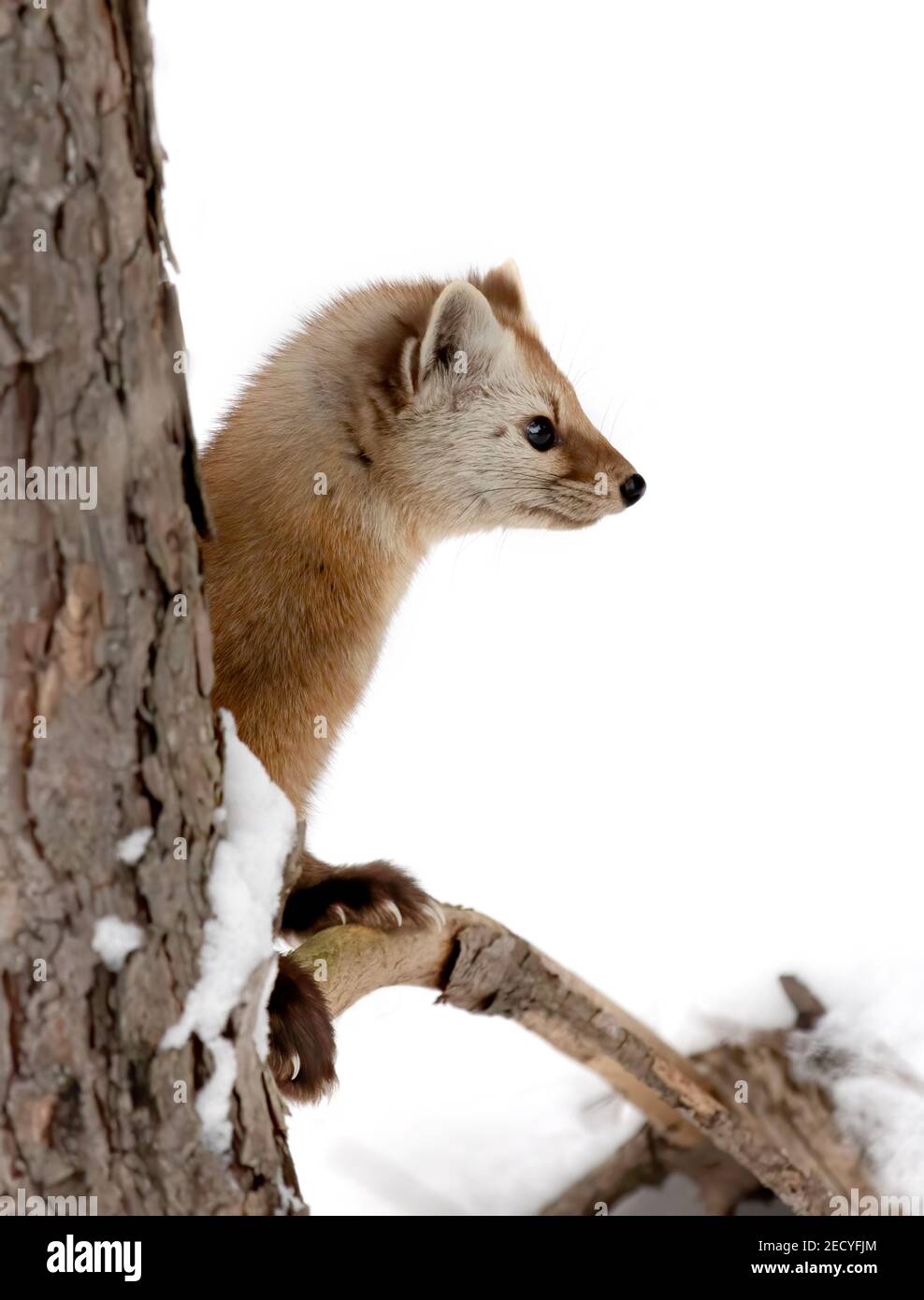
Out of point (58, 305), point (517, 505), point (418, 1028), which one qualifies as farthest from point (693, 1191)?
point (58, 305)

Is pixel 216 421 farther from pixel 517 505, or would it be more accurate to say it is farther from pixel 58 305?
pixel 58 305

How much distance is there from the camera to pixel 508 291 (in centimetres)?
332

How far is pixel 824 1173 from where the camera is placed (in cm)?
391

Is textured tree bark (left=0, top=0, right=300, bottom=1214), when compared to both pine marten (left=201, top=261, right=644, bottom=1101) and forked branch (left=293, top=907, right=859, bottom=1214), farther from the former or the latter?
forked branch (left=293, top=907, right=859, bottom=1214)

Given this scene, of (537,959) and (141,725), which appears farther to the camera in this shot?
(537,959)

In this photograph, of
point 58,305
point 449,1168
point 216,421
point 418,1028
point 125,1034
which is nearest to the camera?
point 58,305

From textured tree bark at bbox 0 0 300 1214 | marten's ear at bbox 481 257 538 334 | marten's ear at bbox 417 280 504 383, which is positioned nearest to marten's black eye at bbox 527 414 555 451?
marten's ear at bbox 417 280 504 383

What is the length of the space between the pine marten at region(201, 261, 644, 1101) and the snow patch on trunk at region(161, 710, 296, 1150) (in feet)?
1.94

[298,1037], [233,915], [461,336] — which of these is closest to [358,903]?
[298,1037]

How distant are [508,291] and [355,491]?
0.84 metres

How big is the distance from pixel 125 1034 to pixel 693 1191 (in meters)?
3.15

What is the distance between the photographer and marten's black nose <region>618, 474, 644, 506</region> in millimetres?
3037

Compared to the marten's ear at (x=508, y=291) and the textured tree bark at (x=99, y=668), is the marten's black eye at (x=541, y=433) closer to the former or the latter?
the marten's ear at (x=508, y=291)
